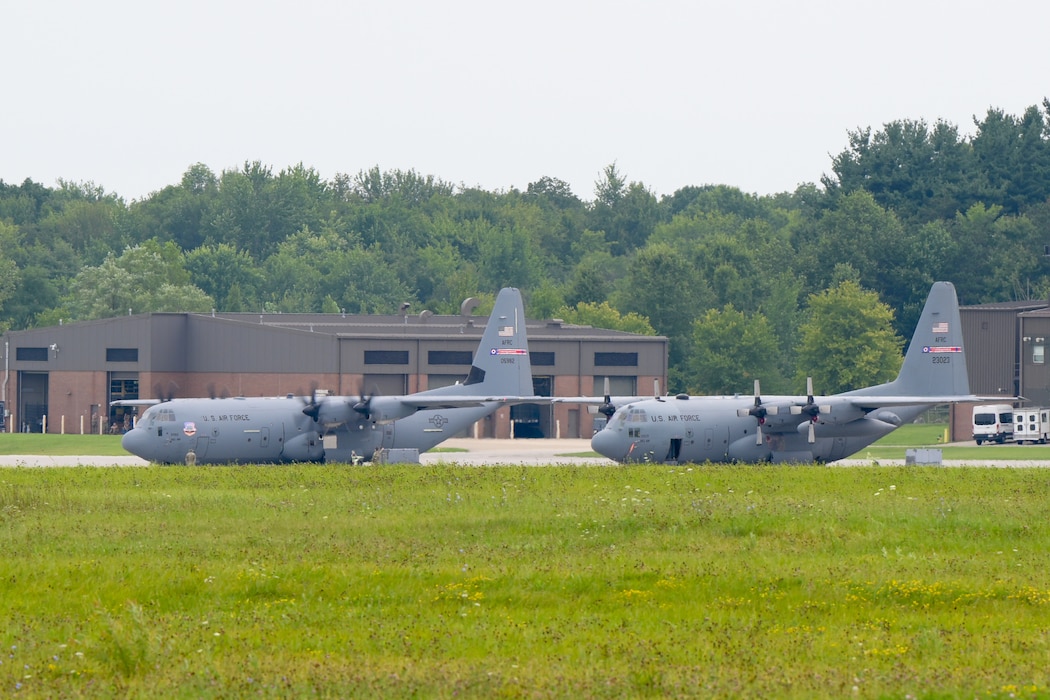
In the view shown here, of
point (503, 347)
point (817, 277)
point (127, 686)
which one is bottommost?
point (127, 686)

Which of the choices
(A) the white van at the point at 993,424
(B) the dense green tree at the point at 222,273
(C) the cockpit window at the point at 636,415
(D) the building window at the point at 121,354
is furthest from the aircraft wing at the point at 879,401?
(B) the dense green tree at the point at 222,273

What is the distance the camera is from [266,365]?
96.0 meters

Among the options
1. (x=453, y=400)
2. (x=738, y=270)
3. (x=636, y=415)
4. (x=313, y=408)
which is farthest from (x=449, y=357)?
(x=738, y=270)

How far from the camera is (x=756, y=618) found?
22.6 metres

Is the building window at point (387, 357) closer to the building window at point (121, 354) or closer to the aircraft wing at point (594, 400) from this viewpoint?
the building window at point (121, 354)

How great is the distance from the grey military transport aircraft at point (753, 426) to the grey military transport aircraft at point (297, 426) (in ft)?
20.3

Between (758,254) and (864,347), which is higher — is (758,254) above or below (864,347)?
above

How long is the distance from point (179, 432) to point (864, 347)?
71.8 metres

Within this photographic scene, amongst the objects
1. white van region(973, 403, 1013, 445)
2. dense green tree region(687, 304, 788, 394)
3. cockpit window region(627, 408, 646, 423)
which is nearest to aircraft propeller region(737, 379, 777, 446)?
cockpit window region(627, 408, 646, 423)

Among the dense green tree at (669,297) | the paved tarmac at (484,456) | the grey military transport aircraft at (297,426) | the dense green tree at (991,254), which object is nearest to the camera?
the grey military transport aircraft at (297,426)

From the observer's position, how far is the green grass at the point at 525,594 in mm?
18812

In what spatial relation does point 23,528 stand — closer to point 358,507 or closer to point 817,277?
point 358,507

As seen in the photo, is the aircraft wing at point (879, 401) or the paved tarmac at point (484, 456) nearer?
the aircraft wing at point (879, 401)

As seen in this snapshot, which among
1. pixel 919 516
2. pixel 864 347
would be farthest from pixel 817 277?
pixel 919 516
